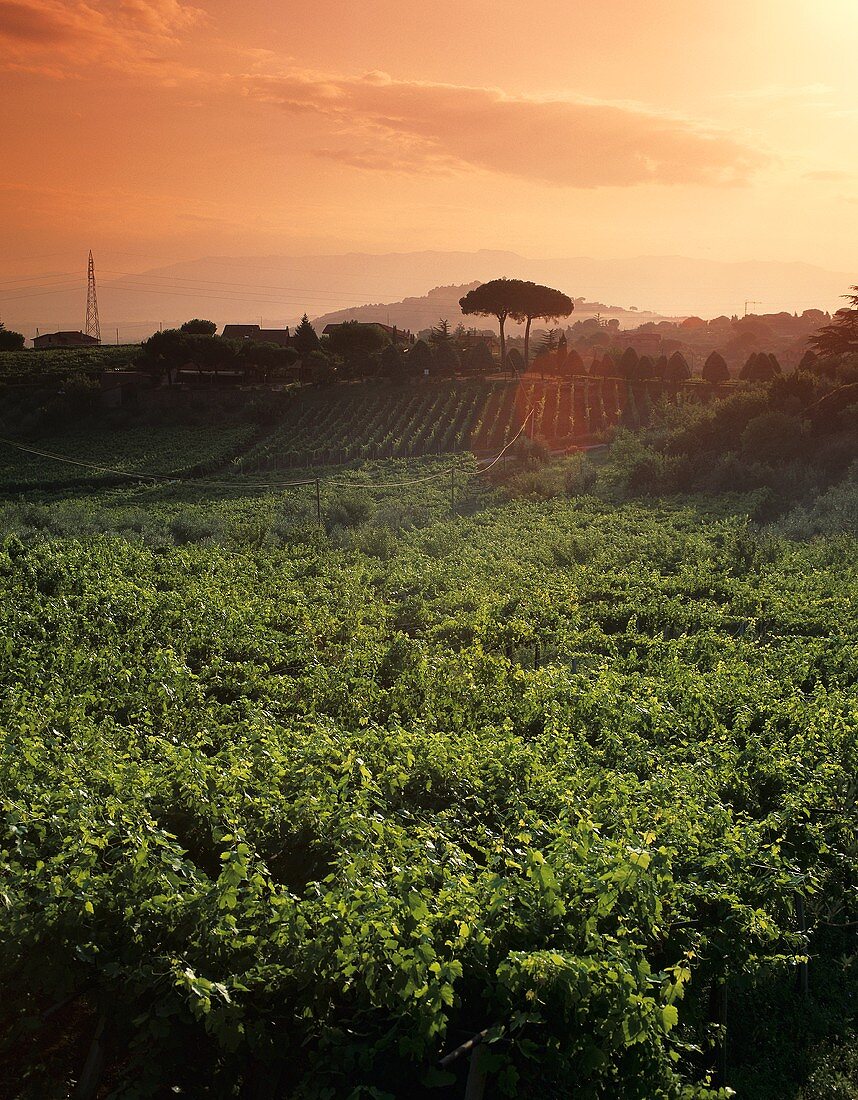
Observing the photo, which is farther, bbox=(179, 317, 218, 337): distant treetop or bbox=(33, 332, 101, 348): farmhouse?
bbox=(33, 332, 101, 348): farmhouse

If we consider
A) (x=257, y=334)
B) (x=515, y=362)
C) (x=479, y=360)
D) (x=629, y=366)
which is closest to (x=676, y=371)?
(x=629, y=366)

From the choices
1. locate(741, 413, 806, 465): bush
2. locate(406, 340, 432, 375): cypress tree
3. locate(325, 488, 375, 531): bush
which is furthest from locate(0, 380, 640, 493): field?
locate(325, 488, 375, 531): bush

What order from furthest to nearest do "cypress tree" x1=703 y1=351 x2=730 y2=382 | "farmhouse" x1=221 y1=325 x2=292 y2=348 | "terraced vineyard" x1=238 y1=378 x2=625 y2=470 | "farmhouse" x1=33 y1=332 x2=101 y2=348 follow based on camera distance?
"farmhouse" x1=33 y1=332 x2=101 y2=348 → "farmhouse" x1=221 y1=325 x2=292 y2=348 → "cypress tree" x1=703 y1=351 x2=730 y2=382 → "terraced vineyard" x1=238 y1=378 x2=625 y2=470

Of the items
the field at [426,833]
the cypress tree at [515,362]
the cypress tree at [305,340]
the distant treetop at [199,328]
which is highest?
the distant treetop at [199,328]

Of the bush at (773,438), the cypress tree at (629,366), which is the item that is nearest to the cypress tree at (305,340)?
the cypress tree at (629,366)

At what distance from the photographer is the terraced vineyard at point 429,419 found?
51.9m

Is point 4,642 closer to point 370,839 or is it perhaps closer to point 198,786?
point 198,786

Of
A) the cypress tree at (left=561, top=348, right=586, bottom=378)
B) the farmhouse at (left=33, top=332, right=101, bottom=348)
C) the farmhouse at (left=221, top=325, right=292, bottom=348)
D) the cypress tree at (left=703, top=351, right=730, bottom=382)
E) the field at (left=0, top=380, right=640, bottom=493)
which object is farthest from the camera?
the farmhouse at (left=33, top=332, right=101, bottom=348)

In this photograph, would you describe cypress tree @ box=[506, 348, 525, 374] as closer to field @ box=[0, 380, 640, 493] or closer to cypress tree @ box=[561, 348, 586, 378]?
cypress tree @ box=[561, 348, 586, 378]

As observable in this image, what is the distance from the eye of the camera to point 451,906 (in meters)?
5.91

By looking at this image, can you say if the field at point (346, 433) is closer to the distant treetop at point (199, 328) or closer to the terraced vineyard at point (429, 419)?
the terraced vineyard at point (429, 419)

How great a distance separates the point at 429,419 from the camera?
57.2 metres

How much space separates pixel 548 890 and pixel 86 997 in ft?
10.2

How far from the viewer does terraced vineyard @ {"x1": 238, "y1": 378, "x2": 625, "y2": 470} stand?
2045 inches
